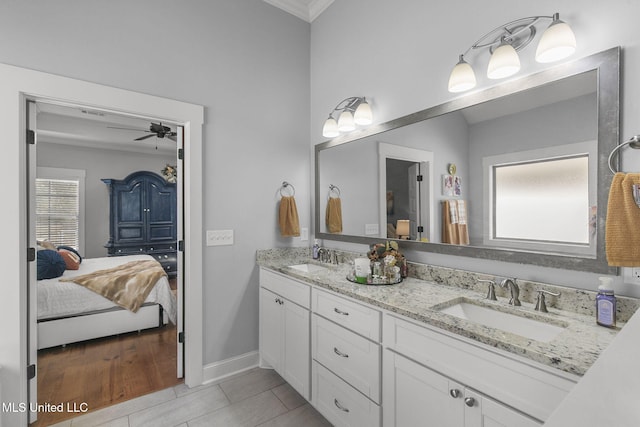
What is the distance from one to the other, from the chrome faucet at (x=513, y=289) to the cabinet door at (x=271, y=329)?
147cm

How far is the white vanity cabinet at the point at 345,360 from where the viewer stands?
1516 millimetres

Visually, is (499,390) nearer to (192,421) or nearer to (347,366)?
(347,366)

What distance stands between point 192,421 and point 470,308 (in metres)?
1.83

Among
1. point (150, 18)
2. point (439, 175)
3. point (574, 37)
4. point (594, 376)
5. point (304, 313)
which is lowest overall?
point (304, 313)

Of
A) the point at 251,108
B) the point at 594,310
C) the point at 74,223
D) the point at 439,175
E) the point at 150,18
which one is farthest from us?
the point at 74,223

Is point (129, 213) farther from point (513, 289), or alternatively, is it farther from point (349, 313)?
point (513, 289)

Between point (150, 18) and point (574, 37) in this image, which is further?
point (150, 18)

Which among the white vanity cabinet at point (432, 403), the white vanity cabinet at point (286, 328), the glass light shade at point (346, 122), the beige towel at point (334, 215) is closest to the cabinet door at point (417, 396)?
the white vanity cabinet at point (432, 403)

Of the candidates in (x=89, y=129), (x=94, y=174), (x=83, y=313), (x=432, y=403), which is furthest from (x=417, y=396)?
(x=94, y=174)

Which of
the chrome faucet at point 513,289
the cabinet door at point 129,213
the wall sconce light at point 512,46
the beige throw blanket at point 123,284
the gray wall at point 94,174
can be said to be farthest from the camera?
the cabinet door at point 129,213

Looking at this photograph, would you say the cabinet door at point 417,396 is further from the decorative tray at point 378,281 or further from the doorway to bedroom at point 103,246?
the doorway to bedroom at point 103,246

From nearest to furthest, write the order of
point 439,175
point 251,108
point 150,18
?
point 439,175, point 150,18, point 251,108

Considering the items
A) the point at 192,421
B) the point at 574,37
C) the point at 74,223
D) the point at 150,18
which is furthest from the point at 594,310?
the point at 74,223

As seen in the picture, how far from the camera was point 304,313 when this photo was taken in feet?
6.64
